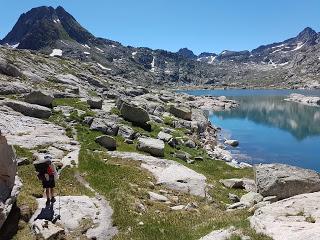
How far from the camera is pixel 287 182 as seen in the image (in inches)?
1227

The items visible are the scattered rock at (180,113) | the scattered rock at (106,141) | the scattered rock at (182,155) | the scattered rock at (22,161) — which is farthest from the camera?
the scattered rock at (180,113)

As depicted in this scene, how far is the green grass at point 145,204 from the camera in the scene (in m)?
22.5

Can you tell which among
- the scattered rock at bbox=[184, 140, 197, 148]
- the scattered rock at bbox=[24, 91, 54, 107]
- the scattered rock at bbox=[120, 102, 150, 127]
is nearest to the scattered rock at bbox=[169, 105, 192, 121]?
the scattered rock at bbox=[120, 102, 150, 127]

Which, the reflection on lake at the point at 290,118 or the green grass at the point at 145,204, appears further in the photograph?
the reflection on lake at the point at 290,118

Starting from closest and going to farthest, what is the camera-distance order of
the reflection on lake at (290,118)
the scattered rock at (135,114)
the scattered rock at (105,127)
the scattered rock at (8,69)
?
the scattered rock at (105,127), the scattered rock at (135,114), the scattered rock at (8,69), the reflection on lake at (290,118)

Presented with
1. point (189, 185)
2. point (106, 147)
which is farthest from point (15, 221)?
point (106, 147)

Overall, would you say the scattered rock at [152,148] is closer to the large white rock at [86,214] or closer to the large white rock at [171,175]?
the large white rock at [171,175]

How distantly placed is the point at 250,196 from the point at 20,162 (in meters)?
18.3

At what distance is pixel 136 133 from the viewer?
56188 millimetres

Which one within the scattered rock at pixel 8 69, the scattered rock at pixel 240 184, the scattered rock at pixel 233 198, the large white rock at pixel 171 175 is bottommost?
the scattered rock at pixel 240 184

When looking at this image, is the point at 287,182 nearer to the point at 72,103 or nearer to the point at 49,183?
the point at 49,183

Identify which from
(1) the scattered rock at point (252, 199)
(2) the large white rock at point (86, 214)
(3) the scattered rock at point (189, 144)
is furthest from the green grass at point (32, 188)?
(3) the scattered rock at point (189, 144)

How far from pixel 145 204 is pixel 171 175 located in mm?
9380

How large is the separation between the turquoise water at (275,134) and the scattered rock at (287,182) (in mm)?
40523
